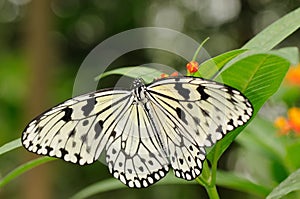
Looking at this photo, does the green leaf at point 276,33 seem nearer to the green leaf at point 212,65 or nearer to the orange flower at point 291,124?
the green leaf at point 212,65

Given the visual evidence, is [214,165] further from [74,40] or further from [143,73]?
[74,40]

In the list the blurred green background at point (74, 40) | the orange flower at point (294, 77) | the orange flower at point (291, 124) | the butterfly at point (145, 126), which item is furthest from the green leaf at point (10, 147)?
the blurred green background at point (74, 40)

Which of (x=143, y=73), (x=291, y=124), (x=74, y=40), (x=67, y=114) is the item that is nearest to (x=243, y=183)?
(x=291, y=124)

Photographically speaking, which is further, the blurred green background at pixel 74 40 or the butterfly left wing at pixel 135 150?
the blurred green background at pixel 74 40

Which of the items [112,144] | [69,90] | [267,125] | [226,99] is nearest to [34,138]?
[112,144]

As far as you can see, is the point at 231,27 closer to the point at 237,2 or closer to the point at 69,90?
the point at 237,2

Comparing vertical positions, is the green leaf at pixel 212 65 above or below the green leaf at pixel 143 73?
below

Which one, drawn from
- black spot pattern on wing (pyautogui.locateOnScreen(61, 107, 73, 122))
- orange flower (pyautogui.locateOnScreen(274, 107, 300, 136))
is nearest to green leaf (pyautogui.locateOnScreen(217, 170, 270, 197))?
orange flower (pyautogui.locateOnScreen(274, 107, 300, 136))
